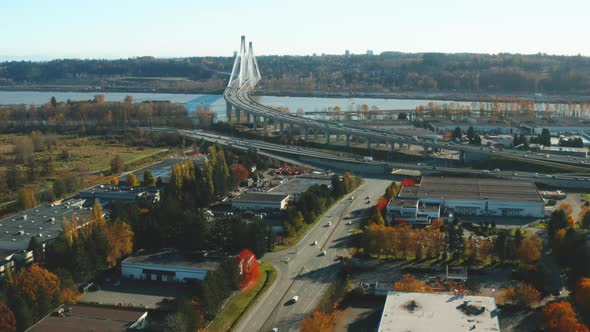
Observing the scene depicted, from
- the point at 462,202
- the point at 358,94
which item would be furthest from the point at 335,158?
the point at 358,94

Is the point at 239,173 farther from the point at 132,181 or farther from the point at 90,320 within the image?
the point at 90,320

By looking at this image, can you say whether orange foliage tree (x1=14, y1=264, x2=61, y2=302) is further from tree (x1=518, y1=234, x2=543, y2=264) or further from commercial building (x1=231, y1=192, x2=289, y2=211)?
tree (x1=518, y1=234, x2=543, y2=264)

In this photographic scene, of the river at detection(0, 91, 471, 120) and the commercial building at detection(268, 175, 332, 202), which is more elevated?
the river at detection(0, 91, 471, 120)

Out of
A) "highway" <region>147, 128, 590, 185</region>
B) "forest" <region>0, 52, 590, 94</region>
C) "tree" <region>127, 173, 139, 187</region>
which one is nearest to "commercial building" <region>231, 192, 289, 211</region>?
"tree" <region>127, 173, 139, 187</region>

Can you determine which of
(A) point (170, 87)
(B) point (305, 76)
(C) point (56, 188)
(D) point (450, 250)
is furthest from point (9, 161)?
(B) point (305, 76)

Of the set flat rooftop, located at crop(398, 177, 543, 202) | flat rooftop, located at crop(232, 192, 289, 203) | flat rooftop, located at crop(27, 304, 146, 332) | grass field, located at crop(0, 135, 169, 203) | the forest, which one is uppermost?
the forest

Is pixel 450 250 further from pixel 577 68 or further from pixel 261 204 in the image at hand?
pixel 577 68

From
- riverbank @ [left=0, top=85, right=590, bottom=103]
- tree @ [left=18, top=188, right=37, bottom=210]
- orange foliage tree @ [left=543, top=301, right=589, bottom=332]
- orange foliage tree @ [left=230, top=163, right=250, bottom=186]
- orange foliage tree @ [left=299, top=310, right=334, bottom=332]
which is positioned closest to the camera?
orange foliage tree @ [left=543, top=301, right=589, bottom=332]
